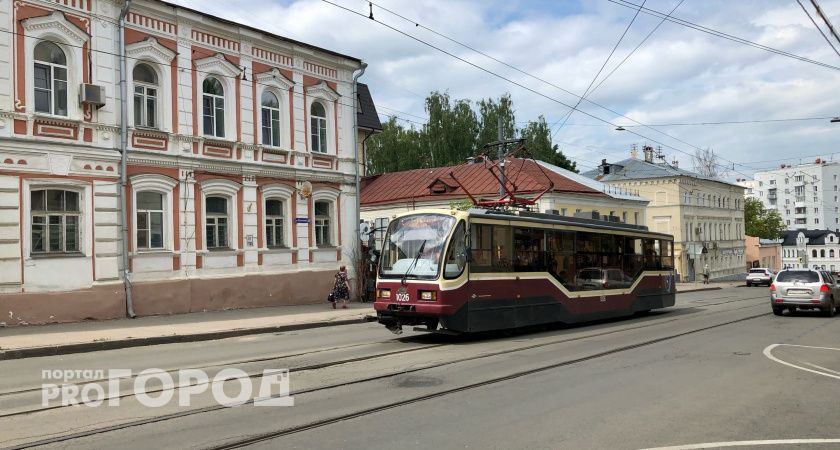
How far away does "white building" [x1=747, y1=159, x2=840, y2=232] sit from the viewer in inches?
4505

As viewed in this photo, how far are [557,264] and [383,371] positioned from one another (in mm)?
7203

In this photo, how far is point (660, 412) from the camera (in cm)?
735

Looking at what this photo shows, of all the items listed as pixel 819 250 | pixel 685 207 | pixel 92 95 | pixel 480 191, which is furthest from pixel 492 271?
pixel 819 250

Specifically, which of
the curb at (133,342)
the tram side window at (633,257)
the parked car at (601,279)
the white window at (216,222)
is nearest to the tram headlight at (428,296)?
the parked car at (601,279)

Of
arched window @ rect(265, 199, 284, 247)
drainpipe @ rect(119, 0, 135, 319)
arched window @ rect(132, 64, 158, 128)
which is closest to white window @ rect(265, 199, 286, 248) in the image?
arched window @ rect(265, 199, 284, 247)

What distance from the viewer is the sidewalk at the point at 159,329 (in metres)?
13.2

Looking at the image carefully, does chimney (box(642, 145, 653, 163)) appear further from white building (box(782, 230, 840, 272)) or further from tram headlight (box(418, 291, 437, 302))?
tram headlight (box(418, 291, 437, 302))

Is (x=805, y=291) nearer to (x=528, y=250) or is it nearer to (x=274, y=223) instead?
(x=528, y=250)

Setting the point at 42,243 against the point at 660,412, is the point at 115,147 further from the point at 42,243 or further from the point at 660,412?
the point at 660,412

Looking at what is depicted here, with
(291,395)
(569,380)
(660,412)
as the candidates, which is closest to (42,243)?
(291,395)

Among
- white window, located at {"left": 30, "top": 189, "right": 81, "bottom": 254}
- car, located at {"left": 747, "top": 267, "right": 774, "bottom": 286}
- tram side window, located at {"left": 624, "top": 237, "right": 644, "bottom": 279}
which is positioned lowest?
car, located at {"left": 747, "top": 267, "right": 774, "bottom": 286}

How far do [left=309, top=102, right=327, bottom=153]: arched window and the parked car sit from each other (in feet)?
40.2

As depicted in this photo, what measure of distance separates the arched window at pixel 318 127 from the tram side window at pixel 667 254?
12.8 m

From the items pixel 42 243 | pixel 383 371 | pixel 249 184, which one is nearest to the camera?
pixel 383 371
